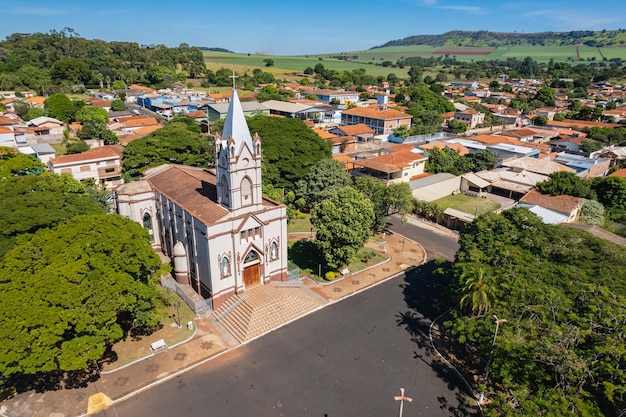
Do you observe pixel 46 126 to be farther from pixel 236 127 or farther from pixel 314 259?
pixel 314 259

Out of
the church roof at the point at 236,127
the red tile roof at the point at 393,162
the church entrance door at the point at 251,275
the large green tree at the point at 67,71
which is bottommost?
the church entrance door at the point at 251,275

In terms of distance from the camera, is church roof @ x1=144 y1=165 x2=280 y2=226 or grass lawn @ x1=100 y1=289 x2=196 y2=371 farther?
church roof @ x1=144 y1=165 x2=280 y2=226

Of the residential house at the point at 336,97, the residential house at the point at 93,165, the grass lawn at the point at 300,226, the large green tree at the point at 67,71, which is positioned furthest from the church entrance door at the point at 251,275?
the large green tree at the point at 67,71

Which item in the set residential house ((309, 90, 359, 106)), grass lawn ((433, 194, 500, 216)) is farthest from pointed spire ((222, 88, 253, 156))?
residential house ((309, 90, 359, 106))

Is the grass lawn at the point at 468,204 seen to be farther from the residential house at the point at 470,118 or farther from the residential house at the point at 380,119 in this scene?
the residential house at the point at 470,118

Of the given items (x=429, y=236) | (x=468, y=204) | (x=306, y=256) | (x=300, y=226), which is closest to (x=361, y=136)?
(x=468, y=204)

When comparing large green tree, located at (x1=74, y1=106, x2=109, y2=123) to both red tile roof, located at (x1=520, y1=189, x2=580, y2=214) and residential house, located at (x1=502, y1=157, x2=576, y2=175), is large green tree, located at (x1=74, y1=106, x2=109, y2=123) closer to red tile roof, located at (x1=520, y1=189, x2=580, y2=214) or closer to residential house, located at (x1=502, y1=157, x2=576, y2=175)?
residential house, located at (x1=502, y1=157, x2=576, y2=175)

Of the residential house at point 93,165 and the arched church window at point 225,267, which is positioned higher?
the residential house at point 93,165
